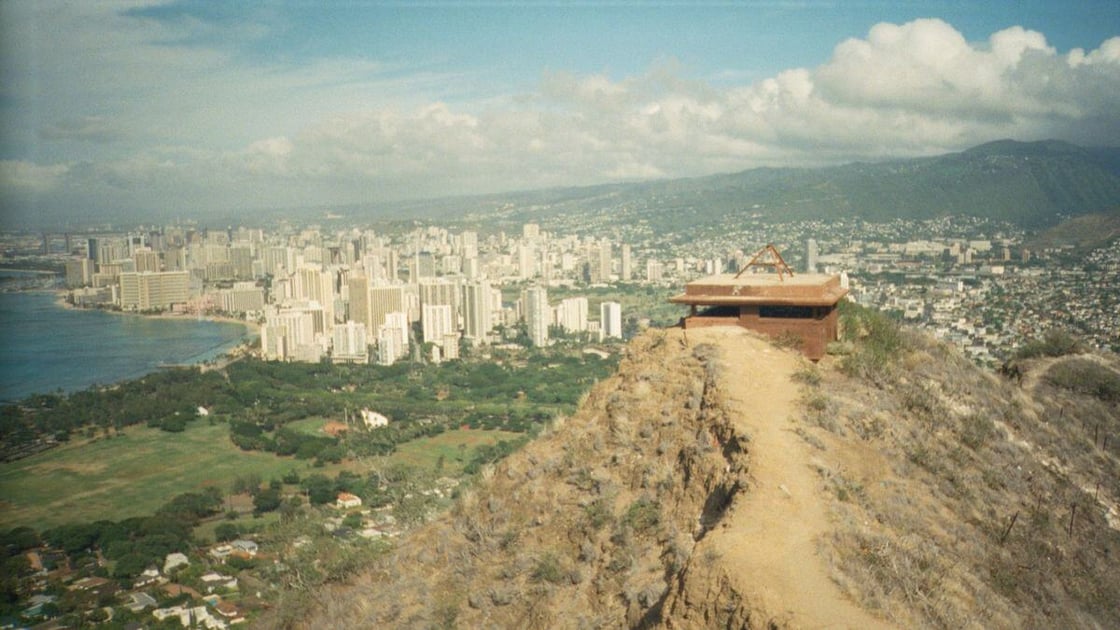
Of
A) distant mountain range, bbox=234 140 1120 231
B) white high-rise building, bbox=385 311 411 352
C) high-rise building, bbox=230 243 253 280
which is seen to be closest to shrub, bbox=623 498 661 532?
distant mountain range, bbox=234 140 1120 231

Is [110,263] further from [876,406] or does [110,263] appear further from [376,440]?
[876,406]

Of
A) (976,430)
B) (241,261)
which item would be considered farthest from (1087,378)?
(241,261)

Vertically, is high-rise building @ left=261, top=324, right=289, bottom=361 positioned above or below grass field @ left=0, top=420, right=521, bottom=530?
above

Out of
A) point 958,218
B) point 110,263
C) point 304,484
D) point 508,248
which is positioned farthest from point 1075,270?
point 508,248

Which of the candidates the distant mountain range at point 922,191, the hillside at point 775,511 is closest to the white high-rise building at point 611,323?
the distant mountain range at point 922,191

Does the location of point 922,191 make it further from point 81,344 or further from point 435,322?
point 81,344

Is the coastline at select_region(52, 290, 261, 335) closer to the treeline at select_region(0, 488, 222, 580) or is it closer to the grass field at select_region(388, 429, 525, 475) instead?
the grass field at select_region(388, 429, 525, 475)
